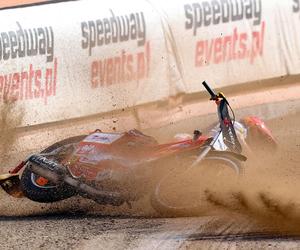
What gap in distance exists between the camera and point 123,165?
802 cm

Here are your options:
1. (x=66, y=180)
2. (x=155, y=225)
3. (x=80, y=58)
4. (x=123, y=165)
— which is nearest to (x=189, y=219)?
(x=155, y=225)

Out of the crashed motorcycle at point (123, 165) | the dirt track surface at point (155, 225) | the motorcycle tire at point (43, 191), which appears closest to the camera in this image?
the dirt track surface at point (155, 225)

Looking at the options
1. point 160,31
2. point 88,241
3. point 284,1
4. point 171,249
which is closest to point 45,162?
point 88,241

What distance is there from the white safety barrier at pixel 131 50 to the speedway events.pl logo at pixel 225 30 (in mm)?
16

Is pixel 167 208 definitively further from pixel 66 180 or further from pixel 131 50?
pixel 131 50

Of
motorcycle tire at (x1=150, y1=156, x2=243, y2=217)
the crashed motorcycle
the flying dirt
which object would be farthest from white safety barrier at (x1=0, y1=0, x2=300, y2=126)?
motorcycle tire at (x1=150, y1=156, x2=243, y2=217)

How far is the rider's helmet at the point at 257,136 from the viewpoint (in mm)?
8727

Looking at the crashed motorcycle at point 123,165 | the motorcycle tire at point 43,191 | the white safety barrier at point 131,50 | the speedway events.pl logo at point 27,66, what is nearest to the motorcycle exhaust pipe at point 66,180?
the crashed motorcycle at point 123,165

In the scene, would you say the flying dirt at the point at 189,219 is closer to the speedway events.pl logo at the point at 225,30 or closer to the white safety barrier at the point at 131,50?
the white safety barrier at the point at 131,50

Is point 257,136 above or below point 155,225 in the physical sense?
above

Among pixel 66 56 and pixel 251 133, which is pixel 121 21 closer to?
pixel 66 56

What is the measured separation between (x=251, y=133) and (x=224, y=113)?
19.5 inches

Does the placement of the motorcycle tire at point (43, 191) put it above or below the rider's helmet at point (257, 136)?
below

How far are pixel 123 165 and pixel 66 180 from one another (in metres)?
0.57
